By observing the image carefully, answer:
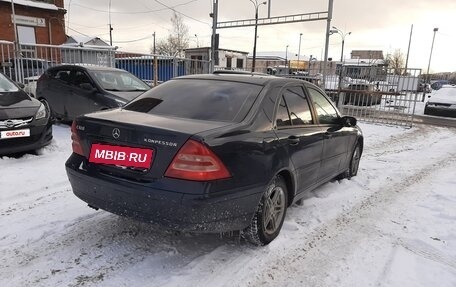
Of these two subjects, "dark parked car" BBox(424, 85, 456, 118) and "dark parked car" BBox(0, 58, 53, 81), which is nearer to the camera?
"dark parked car" BBox(0, 58, 53, 81)

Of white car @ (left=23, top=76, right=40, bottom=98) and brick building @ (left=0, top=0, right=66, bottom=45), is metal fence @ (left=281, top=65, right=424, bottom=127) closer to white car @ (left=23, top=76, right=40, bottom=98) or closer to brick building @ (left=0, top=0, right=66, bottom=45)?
white car @ (left=23, top=76, right=40, bottom=98)

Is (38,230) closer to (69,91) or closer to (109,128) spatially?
(109,128)

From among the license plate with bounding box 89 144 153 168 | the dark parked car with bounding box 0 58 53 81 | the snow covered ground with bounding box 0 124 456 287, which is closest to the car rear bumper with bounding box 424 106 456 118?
the snow covered ground with bounding box 0 124 456 287

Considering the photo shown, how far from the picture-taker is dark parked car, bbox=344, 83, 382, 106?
1386cm

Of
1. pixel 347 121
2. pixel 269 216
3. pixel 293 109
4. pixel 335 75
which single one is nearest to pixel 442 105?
pixel 335 75

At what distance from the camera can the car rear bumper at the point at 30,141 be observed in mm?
5633

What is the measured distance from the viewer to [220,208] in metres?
2.88

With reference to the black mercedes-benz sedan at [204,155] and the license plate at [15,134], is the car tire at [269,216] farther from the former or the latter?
the license plate at [15,134]

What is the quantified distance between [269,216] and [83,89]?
20.6ft

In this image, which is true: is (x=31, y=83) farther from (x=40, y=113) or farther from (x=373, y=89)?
(x=373, y=89)

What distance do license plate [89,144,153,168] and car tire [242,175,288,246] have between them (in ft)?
3.56

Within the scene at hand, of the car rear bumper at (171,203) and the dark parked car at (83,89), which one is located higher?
the dark parked car at (83,89)

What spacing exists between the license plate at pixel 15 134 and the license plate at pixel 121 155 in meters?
3.18

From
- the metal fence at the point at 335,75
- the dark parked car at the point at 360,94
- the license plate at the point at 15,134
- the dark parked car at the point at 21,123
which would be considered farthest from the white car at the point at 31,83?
the dark parked car at the point at 360,94
